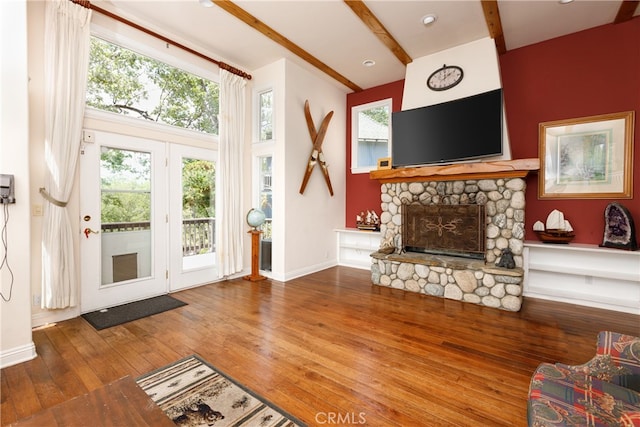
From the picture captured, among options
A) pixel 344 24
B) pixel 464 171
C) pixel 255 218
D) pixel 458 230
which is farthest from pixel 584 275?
pixel 255 218

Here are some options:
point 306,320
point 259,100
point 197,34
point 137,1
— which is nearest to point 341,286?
point 306,320

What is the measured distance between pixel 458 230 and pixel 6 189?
479 centimetres

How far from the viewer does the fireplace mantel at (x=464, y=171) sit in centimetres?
349

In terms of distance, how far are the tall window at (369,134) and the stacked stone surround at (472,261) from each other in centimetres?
129

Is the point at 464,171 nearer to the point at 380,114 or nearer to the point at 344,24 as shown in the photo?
the point at 380,114

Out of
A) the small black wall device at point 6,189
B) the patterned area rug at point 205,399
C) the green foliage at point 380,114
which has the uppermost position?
the green foliage at point 380,114

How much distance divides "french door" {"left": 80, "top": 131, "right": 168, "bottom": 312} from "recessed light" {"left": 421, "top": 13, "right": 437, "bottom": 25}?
375 centimetres

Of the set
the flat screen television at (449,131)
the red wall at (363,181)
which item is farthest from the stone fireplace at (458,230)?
the red wall at (363,181)

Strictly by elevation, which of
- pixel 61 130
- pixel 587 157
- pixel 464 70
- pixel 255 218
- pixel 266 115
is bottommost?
pixel 255 218

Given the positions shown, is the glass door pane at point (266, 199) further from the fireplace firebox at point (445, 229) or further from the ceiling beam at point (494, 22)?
the ceiling beam at point (494, 22)

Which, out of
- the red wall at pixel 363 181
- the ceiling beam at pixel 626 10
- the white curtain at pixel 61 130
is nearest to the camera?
the white curtain at pixel 61 130

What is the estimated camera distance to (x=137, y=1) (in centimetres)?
319

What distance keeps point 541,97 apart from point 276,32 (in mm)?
3750

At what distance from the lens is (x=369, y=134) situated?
573 cm
